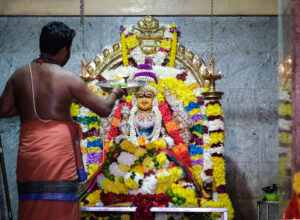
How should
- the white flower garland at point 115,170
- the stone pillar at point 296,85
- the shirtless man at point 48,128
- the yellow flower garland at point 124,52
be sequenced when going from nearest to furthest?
the stone pillar at point 296,85
the shirtless man at point 48,128
the white flower garland at point 115,170
the yellow flower garland at point 124,52

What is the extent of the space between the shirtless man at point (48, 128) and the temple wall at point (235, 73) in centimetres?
392

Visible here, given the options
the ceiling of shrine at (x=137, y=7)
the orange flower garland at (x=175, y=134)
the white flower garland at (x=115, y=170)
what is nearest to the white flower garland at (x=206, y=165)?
the orange flower garland at (x=175, y=134)

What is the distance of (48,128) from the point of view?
2.89m

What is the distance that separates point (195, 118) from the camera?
5973 mm

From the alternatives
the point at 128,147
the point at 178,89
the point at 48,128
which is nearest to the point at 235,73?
the point at 178,89

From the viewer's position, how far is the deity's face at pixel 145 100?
6.02m

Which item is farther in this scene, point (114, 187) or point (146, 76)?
point (146, 76)

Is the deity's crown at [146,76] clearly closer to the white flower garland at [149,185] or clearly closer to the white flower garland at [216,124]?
the white flower garland at [216,124]

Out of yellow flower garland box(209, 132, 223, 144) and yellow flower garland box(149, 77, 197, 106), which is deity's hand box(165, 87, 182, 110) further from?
yellow flower garland box(209, 132, 223, 144)

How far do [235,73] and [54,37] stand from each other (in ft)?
14.2

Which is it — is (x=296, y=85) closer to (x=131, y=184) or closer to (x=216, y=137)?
(x=131, y=184)

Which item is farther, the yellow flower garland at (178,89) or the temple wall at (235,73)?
the temple wall at (235,73)

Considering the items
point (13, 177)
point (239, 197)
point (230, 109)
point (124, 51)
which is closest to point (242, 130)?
point (230, 109)

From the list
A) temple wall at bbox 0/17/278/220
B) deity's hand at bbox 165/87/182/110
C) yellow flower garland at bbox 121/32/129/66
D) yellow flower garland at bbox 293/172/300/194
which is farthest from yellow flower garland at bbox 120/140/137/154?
yellow flower garland at bbox 293/172/300/194
